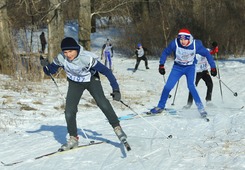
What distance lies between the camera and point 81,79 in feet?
19.3

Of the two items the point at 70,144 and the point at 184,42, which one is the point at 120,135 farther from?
the point at 184,42

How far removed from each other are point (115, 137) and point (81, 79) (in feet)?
5.06

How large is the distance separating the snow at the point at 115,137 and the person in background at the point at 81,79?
1.40 ft

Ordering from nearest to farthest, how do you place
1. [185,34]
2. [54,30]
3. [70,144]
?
[70,144], [185,34], [54,30]

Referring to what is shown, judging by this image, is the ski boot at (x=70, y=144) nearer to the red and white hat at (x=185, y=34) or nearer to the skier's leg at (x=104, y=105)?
the skier's leg at (x=104, y=105)

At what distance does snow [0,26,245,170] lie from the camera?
5.38 metres

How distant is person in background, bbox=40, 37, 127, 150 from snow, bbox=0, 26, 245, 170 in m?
0.43

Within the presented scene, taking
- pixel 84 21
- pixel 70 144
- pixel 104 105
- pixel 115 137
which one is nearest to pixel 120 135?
pixel 104 105

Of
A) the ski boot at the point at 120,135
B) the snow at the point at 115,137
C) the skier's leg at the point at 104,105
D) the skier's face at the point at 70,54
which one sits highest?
the skier's face at the point at 70,54

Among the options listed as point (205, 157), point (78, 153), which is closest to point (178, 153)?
point (205, 157)

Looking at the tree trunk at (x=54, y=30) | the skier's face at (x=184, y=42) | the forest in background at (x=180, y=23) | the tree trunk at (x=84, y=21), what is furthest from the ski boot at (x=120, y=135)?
the forest in background at (x=180, y=23)

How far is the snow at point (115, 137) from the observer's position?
5.38 meters

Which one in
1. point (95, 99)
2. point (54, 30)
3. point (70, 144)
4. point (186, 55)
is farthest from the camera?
point (54, 30)

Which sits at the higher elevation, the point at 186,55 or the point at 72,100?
the point at 186,55
